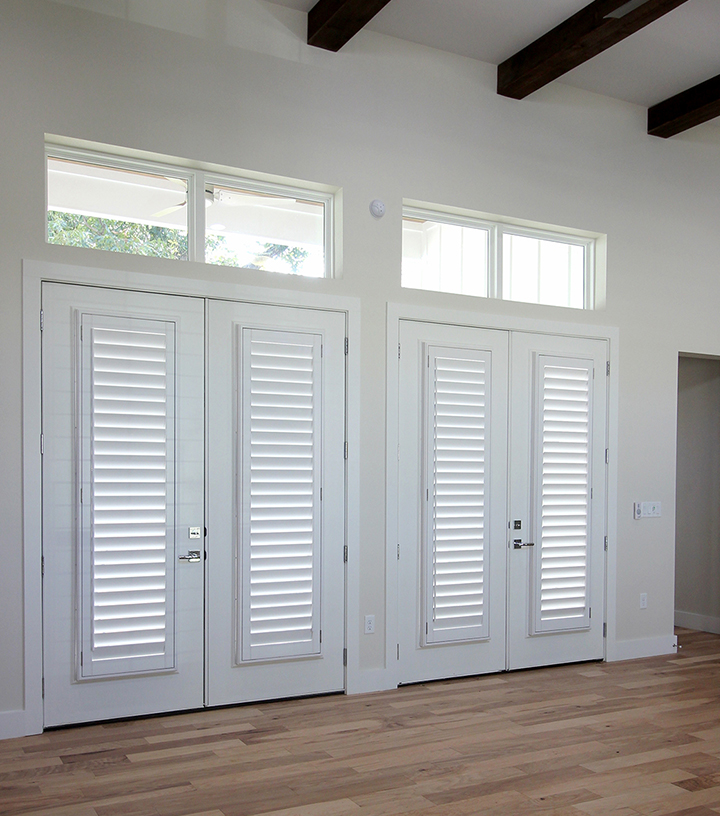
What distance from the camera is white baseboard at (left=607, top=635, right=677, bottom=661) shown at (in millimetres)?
5379

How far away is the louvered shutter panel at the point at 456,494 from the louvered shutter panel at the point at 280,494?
0.75 m

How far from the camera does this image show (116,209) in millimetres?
4062

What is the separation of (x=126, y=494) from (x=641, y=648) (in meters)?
3.72

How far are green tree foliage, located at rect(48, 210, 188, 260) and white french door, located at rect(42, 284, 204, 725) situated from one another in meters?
0.27

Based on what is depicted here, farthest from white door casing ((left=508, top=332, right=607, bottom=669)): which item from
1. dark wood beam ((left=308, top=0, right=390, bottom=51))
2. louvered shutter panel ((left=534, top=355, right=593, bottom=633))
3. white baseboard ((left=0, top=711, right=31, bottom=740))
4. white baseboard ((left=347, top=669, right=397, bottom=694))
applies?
white baseboard ((left=0, top=711, right=31, bottom=740))

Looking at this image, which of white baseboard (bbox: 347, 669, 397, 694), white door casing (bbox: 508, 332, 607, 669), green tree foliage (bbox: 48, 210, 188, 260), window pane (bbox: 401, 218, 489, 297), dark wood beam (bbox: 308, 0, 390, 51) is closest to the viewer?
green tree foliage (bbox: 48, 210, 188, 260)

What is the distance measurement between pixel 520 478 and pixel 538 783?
2139mm

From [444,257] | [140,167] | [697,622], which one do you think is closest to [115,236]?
[140,167]

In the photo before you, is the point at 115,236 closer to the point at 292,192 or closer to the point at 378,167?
the point at 292,192

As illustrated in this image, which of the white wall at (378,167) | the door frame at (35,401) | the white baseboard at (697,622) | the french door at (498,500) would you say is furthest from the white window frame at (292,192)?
the white baseboard at (697,622)

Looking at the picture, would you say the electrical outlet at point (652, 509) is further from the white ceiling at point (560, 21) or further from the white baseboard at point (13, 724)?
the white baseboard at point (13, 724)

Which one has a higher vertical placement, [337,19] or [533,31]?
[533,31]

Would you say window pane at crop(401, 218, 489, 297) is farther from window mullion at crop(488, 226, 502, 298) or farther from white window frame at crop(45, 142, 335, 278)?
white window frame at crop(45, 142, 335, 278)

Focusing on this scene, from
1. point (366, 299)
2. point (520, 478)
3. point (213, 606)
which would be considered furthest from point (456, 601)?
point (366, 299)
